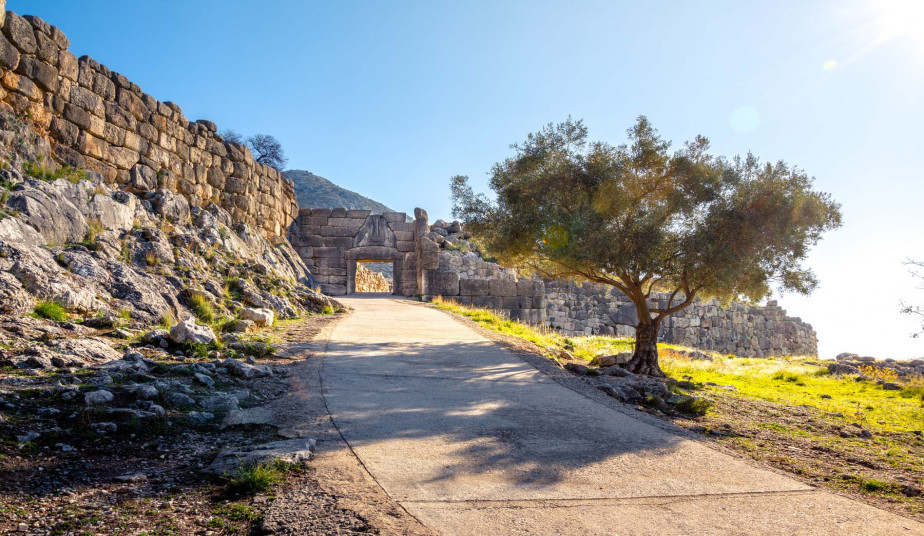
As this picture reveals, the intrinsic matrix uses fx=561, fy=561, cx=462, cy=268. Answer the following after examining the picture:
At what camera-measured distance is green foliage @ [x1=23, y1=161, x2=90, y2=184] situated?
7.73m

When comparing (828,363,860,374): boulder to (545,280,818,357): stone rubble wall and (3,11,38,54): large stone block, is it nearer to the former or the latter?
(545,280,818,357): stone rubble wall

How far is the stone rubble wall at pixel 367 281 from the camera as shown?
28094mm

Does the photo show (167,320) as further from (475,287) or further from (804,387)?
(475,287)

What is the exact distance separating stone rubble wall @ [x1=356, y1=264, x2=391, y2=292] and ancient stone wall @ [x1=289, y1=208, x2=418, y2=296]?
5.24m

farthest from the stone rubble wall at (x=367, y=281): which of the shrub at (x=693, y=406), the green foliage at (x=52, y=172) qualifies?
the shrub at (x=693, y=406)

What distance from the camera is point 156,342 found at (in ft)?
19.3

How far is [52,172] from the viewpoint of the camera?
26.5ft

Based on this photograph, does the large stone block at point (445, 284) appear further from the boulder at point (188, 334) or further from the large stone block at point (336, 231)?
the boulder at point (188, 334)

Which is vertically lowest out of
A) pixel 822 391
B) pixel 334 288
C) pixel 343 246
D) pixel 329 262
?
pixel 822 391

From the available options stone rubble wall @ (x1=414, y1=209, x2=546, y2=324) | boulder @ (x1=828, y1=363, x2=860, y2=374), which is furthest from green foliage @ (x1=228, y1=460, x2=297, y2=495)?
stone rubble wall @ (x1=414, y1=209, x2=546, y2=324)

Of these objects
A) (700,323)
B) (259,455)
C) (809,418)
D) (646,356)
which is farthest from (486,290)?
(259,455)

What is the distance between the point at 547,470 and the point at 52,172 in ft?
27.4

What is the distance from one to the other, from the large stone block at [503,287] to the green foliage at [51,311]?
13.1 m

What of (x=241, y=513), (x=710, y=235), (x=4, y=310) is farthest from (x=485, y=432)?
(x=710, y=235)
